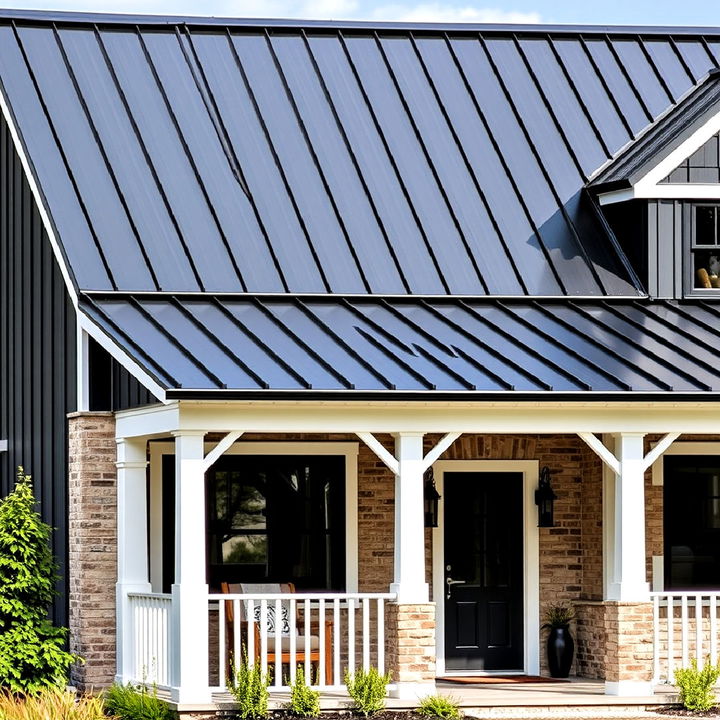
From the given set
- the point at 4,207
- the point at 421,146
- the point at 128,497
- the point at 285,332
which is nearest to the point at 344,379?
the point at 285,332

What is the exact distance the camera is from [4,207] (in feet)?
68.2

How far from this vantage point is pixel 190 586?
15375 mm

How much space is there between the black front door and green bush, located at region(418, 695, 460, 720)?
3219mm

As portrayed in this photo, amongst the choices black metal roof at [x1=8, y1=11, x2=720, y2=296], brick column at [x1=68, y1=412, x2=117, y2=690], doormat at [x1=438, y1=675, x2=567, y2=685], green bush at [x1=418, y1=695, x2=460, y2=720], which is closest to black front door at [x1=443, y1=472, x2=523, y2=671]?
doormat at [x1=438, y1=675, x2=567, y2=685]

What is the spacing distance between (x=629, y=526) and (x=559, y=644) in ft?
8.53

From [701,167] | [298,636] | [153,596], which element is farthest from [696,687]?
[701,167]

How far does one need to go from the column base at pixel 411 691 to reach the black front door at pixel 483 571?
9.96 feet

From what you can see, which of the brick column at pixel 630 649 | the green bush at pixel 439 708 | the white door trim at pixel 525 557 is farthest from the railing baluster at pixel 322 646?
the white door trim at pixel 525 557

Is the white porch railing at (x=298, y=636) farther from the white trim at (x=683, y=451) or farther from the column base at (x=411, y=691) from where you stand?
the white trim at (x=683, y=451)

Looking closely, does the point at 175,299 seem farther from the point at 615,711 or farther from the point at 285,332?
the point at 615,711

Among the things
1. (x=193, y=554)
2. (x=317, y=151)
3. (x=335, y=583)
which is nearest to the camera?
(x=193, y=554)

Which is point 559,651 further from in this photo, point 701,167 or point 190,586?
point 701,167

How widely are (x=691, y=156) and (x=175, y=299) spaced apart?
20.0 ft

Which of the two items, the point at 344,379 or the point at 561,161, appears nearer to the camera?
the point at 344,379
